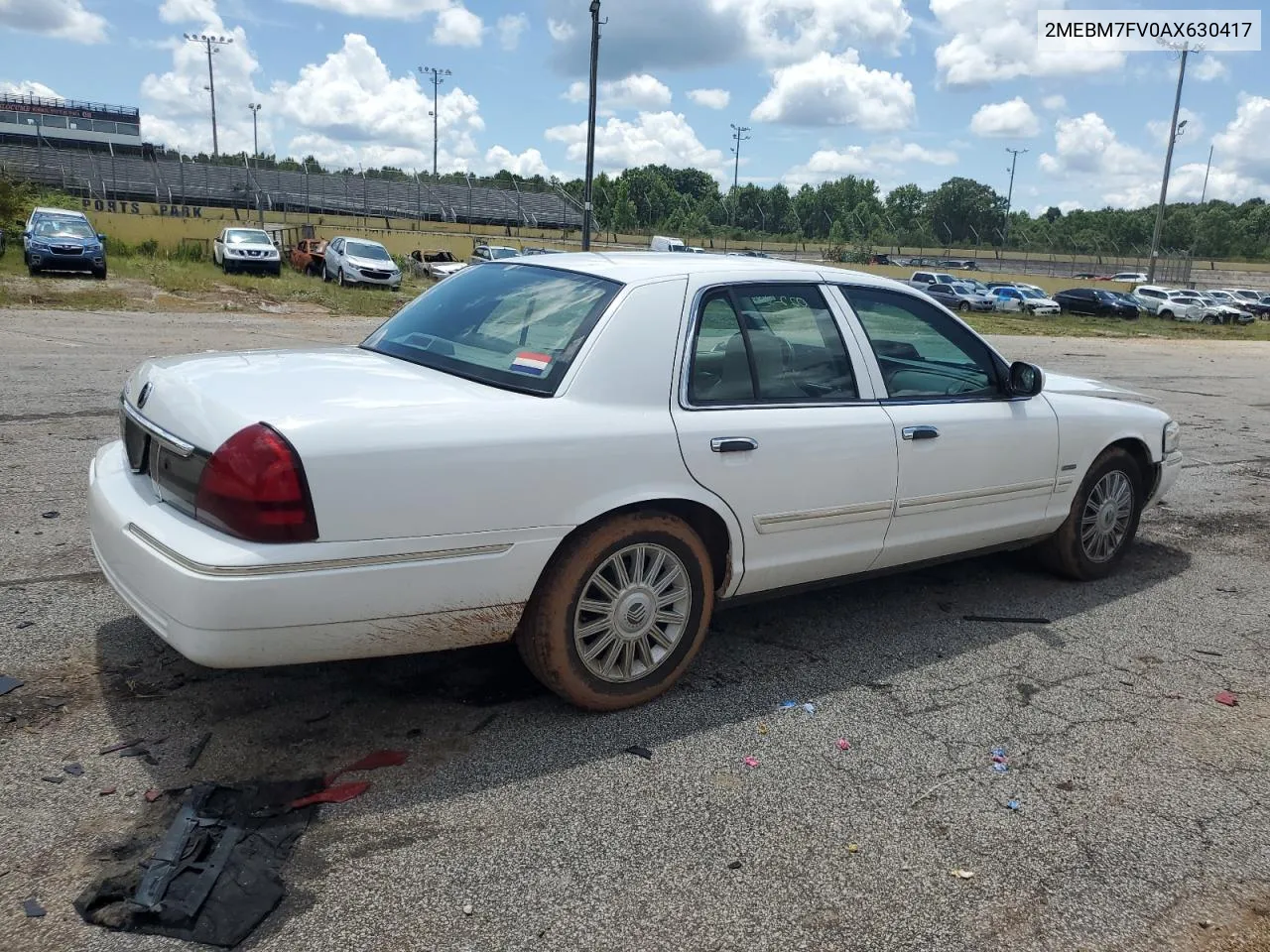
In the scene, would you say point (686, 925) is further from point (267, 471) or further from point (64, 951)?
point (267, 471)

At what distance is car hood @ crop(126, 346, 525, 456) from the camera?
309 cm

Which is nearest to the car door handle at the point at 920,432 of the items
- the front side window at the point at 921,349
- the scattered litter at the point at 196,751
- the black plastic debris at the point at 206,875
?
the front side window at the point at 921,349

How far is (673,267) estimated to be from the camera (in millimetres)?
4062

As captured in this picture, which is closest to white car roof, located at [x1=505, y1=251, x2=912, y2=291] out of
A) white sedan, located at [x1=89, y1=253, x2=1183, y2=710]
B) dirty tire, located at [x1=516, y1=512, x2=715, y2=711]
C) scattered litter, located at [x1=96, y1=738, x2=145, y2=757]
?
white sedan, located at [x1=89, y1=253, x2=1183, y2=710]

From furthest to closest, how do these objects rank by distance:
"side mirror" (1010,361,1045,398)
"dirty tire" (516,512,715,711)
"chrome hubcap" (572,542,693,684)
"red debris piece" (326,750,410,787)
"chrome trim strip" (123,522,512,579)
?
"side mirror" (1010,361,1045,398) < "chrome hubcap" (572,542,693,684) < "dirty tire" (516,512,715,711) < "red debris piece" (326,750,410,787) < "chrome trim strip" (123,522,512,579)

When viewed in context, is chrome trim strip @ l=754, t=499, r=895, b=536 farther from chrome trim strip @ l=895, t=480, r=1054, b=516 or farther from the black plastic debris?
the black plastic debris

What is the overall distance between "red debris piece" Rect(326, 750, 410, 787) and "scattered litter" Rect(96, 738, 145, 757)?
2.15 ft

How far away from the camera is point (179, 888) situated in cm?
257

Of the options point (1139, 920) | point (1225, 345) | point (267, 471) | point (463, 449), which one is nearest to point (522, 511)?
point (463, 449)

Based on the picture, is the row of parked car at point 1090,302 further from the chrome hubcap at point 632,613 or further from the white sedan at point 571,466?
the chrome hubcap at point 632,613

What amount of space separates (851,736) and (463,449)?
67.0 inches

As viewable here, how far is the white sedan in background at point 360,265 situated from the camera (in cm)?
2933

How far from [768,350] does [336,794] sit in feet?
7.40

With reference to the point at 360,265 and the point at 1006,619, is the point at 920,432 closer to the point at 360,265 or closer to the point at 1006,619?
the point at 1006,619
